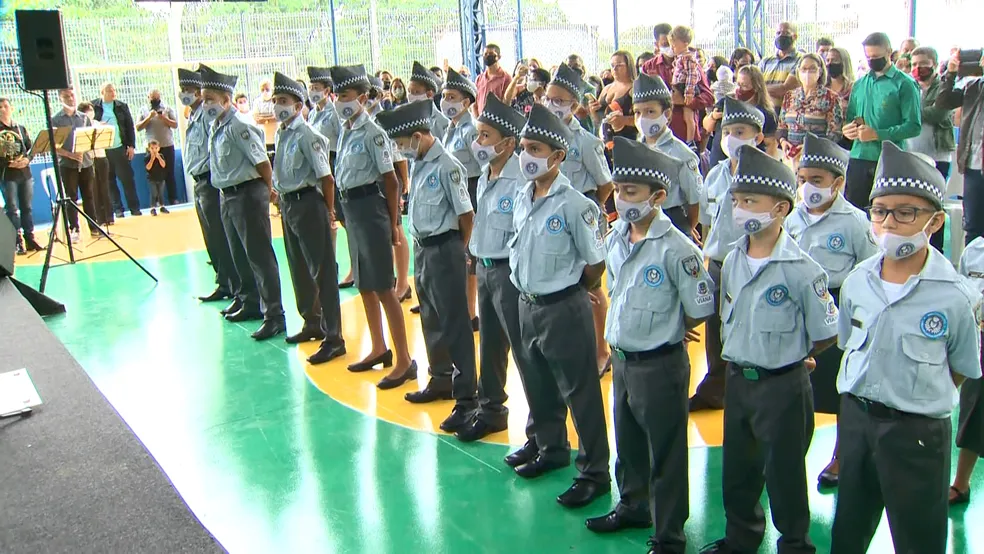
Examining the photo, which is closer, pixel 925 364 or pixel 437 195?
pixel 925 364

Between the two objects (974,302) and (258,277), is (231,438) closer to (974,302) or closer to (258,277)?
(258,277)

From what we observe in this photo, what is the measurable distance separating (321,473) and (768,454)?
91.2 inches

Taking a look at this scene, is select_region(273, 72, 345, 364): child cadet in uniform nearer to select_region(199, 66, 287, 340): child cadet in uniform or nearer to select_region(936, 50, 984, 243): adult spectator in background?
select_region(199, 66, 287, 340): child cadet in uniform

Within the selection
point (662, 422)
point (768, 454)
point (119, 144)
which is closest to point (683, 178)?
point (662, 422)

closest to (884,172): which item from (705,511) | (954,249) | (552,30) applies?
(705,511)

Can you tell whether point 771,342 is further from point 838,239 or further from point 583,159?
point 583,159

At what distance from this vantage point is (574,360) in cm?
386

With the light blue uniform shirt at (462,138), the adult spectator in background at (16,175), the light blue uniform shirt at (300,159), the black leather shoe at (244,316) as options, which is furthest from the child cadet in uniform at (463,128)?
the adult spectator in background at (16,175)

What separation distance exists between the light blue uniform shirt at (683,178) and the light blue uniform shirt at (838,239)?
144cm

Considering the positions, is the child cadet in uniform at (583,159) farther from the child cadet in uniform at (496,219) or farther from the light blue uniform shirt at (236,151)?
the light blue uniform shirt at (236,151)

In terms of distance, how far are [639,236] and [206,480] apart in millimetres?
2546

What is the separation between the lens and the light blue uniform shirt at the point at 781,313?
3037 mm

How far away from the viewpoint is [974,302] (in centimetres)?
271

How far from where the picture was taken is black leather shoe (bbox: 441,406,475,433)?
4.84 m
